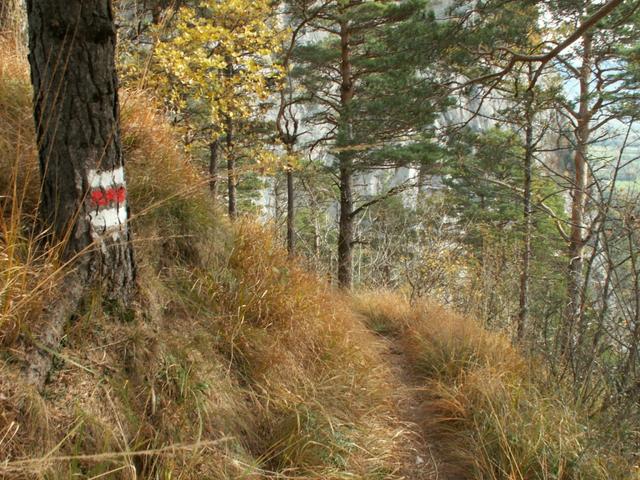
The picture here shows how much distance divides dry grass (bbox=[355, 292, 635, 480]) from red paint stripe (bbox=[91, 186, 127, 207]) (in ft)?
7.94

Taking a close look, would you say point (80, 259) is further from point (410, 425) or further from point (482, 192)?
point (482, 192)

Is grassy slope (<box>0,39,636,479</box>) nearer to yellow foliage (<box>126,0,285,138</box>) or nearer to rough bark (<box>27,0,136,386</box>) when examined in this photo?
rough bark (<box>27,0,136,386</box>)

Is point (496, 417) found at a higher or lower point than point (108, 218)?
lower

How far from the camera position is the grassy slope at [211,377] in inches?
61.8

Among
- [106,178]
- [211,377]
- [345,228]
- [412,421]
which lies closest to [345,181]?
[345,228]

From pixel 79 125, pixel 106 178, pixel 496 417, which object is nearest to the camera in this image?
pixel 79 125

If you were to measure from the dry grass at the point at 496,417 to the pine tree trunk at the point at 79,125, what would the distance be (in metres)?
2.33

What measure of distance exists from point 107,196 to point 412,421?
8.66 feet

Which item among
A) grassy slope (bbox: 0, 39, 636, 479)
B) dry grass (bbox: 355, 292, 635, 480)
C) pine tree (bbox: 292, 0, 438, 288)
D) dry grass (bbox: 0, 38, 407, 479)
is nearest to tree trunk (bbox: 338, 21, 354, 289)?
pine tree (bbox: 292, 0, 438, 288)

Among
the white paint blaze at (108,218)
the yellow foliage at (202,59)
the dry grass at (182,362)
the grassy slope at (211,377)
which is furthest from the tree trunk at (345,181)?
the white paint blaze at (108,218)

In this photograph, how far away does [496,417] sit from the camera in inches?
105

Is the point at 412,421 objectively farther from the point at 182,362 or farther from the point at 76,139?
the point at 76,139

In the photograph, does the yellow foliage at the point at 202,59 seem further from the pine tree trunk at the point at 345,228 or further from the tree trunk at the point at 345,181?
the pine tree trunk at the point at 345,228

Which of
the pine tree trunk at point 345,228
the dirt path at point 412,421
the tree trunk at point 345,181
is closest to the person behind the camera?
the dirt path at point 412,421
